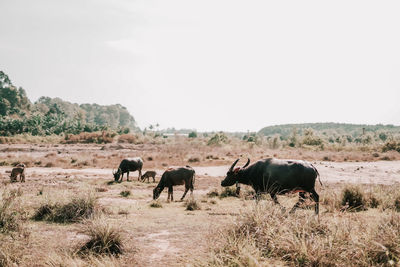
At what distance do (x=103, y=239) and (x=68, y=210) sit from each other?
3273 millimetres

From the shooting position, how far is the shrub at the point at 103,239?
228 inches

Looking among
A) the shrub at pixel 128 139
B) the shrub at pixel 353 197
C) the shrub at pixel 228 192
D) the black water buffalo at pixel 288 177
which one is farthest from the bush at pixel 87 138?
the shrub at pixel 353 197

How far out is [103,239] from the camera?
19.4 feet

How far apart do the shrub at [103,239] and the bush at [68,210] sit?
2228mm

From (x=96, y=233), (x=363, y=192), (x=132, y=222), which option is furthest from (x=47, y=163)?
(x=363, y=192)

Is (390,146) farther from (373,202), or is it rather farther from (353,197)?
(353,197)

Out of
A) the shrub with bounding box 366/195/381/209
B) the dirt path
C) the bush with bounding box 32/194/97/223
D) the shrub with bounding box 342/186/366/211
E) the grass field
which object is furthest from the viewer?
the dirt path

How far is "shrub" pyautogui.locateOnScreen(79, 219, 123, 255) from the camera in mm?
5801

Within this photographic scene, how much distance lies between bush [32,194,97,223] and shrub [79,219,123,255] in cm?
223

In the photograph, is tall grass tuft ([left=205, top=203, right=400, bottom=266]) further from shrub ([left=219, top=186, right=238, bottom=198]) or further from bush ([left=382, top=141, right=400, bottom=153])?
→ bush ([left=382, top=141, right=400, bottom=153])

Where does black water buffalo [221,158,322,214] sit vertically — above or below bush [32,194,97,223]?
above

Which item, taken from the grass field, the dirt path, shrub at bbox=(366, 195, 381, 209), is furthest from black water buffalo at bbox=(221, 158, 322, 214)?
the dirt path

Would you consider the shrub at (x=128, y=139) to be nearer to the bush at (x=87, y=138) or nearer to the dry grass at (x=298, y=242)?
the bush at (x=87, y=138)

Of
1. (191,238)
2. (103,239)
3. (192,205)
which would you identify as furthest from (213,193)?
(103,239)
